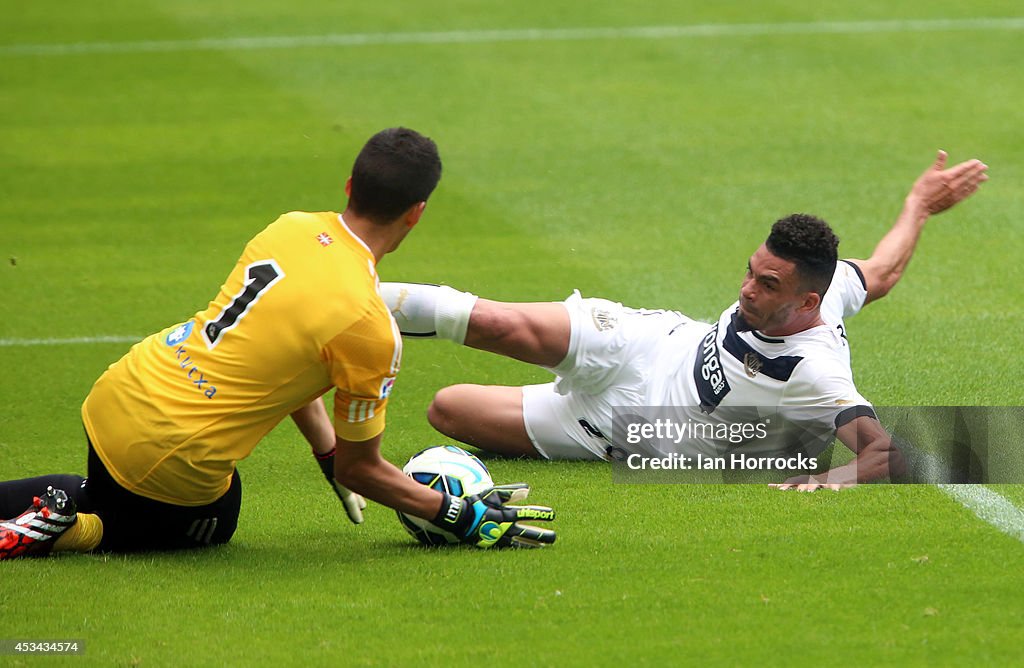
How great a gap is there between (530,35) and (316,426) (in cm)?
992

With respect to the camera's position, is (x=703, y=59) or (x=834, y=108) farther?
(x=703, y=59)

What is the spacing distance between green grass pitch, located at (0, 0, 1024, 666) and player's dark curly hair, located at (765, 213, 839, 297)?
0.85 m

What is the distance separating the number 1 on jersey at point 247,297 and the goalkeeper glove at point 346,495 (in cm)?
69

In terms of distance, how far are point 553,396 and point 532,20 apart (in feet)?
30.9

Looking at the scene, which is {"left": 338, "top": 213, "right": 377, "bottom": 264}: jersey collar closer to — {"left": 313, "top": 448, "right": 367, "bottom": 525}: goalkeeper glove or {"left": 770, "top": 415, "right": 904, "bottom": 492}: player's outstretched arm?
{"left": 313, "top": 448, "right": 367, "bottom": 525}: goalkeeper glove

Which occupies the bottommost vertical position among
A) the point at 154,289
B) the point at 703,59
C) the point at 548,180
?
the point at 154,289

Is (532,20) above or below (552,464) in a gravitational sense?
above

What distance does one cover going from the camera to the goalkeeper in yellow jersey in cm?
443

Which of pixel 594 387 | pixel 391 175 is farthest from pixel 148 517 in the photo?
pixel 594 387

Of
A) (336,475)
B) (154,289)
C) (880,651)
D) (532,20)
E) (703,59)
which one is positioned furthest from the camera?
(532,20)

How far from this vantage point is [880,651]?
405cm

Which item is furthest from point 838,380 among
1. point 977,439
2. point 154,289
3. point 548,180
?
point 548,180

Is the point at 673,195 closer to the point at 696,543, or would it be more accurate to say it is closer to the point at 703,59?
the point at 703,59

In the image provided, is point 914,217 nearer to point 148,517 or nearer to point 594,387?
point 594,387
